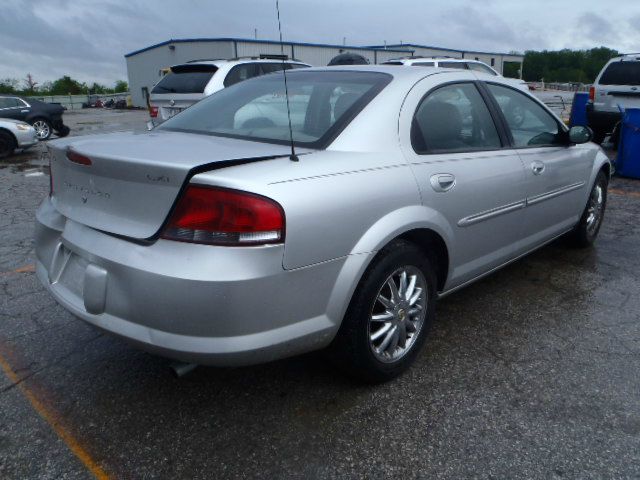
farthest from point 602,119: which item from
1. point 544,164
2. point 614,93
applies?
point 544,164

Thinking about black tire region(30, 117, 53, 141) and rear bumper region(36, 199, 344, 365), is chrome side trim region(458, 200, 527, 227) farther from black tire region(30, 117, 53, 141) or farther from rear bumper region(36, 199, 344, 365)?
black tire region(30, 117, 53, 141)

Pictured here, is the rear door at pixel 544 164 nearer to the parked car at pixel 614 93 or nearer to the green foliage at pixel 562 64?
the parked car at pixel 614 93

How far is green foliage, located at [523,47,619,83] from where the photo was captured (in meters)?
84.1

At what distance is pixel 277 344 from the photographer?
6.77 ft

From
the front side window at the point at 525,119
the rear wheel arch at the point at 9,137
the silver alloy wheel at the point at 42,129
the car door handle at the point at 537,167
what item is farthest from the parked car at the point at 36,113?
the car door handle at the point at 537,167

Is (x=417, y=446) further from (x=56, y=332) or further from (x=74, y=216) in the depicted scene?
(x=56, y=332)

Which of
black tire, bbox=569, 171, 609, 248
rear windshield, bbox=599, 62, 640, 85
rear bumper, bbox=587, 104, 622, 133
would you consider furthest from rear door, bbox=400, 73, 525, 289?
rear windshield, bbox=599, 62, 640, 85

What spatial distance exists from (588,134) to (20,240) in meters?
4.91

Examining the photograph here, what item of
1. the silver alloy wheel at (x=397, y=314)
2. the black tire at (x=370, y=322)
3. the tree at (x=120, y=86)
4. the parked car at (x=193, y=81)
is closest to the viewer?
the black tire at (x=370, y=322)

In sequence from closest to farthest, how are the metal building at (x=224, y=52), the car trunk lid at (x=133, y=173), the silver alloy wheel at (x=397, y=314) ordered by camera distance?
the car trunk lid at (x=133, y=173), the silver alloy wheel at (x=397, y=314), the metal building at (x=224, y=52)

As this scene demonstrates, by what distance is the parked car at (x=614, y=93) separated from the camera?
33.5 feet

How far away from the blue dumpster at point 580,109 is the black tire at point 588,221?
711 centimetres

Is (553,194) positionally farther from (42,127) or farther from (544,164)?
(42,127)

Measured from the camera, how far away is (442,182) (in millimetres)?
2680
